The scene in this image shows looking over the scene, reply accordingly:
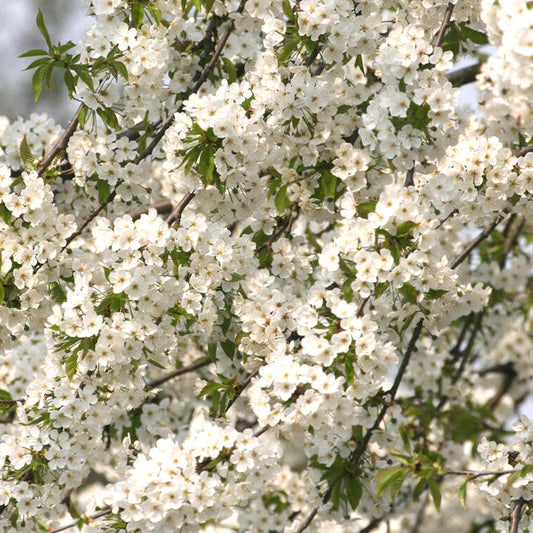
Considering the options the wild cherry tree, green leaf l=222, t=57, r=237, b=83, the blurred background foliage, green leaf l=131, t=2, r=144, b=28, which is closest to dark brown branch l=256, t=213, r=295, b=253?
the wild cherry tree

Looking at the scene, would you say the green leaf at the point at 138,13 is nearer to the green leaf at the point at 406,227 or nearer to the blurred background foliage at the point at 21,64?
the green leaf at the point at 406,227

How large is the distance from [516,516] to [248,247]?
150cm

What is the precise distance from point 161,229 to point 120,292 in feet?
0.96

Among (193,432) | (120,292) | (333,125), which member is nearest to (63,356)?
(120,292)

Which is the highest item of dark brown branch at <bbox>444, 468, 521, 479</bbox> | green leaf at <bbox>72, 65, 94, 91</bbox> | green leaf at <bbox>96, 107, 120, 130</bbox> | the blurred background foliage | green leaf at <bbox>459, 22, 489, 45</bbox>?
the blurred background foliage

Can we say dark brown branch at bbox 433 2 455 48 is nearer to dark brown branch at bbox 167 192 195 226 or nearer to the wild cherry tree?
the wild cherry tree

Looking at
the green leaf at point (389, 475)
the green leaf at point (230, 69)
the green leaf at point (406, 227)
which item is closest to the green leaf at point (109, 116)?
the green leaf at point (230, 69)

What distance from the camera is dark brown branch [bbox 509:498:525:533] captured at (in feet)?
10.7

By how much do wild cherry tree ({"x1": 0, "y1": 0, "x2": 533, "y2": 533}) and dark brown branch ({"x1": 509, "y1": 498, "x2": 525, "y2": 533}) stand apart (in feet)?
0.06

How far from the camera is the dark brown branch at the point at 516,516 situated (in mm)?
3262

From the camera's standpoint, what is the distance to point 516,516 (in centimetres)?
330

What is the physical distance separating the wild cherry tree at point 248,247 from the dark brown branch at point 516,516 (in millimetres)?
18

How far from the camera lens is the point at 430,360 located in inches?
227

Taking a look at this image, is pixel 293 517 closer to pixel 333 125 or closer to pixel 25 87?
pixel 333 125
